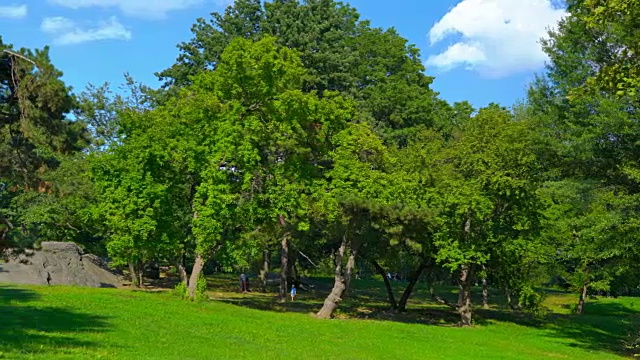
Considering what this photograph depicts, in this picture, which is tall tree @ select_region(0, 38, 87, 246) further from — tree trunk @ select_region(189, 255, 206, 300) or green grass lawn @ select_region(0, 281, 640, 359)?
tree trunk @ select_region(189, 255, 206, 300)

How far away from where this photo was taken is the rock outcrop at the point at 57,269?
37562 millimetres

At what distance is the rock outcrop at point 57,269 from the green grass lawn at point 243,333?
5968 millimetres

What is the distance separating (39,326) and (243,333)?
24.7 feet

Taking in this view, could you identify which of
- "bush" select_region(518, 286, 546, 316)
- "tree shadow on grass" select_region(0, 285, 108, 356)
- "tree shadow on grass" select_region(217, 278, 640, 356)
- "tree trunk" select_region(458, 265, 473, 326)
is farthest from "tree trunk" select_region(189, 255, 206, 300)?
"bush" select_region(518, 286, 546, 316)

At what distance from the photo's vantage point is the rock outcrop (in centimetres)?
3756

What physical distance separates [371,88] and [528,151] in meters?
21.9

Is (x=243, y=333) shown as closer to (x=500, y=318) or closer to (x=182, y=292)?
(x=182, y=292)

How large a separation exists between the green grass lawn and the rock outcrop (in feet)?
19.6

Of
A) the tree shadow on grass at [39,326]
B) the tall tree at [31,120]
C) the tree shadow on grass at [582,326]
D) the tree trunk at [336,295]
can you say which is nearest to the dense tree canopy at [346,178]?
the tree trunk at [336,295]

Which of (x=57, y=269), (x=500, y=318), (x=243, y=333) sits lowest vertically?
(x=243, y=333)

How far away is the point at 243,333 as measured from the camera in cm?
2344

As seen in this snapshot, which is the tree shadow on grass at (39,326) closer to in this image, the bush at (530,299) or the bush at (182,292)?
the bush at (182,292)

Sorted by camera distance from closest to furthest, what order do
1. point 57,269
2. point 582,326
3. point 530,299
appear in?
point 530,299
point 57,269
point 582,326

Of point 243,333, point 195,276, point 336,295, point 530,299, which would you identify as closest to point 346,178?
point 336,295
